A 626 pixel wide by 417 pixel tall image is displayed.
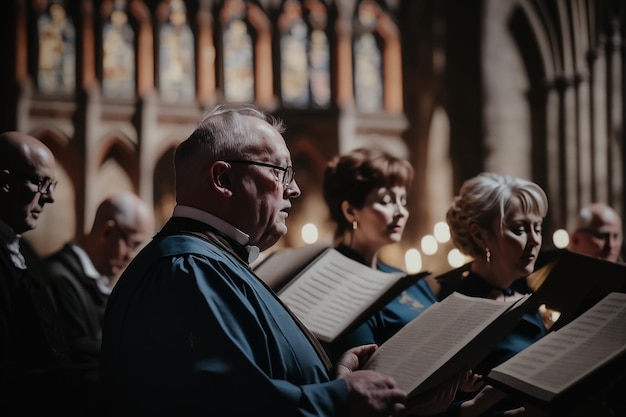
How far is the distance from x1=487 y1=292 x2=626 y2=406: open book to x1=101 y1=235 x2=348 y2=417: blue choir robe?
1.32ft

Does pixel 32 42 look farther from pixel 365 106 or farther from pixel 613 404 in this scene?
pixel 613 404

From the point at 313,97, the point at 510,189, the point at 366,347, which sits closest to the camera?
the point at 366,347

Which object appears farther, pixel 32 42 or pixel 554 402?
pixel 32 42

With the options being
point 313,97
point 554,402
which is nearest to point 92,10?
point 313,97

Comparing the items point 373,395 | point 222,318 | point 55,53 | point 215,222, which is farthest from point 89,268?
point 55,53

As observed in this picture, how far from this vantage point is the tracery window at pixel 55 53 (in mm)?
13547

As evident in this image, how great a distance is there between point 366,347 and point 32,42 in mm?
12608

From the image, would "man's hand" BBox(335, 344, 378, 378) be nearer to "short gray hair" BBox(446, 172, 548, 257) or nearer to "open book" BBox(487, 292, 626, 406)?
"open book" BBox(487, 292, 626, 406)

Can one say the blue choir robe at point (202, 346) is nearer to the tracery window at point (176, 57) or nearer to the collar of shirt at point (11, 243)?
the collar of shirt at point (11, 243)

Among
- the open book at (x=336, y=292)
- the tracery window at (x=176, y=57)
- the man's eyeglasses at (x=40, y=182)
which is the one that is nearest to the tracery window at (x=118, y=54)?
the tracery window at (x=176, y=57)

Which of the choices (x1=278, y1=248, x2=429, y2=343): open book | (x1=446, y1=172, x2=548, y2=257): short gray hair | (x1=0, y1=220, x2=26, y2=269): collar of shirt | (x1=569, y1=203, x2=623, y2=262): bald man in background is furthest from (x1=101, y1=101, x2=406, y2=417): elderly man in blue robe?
(x1=569, y1=203, x2=623, y2=262): bald man in background

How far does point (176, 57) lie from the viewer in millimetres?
14180

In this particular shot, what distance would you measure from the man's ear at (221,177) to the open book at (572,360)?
2.49 ft

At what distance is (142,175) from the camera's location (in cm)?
1335
